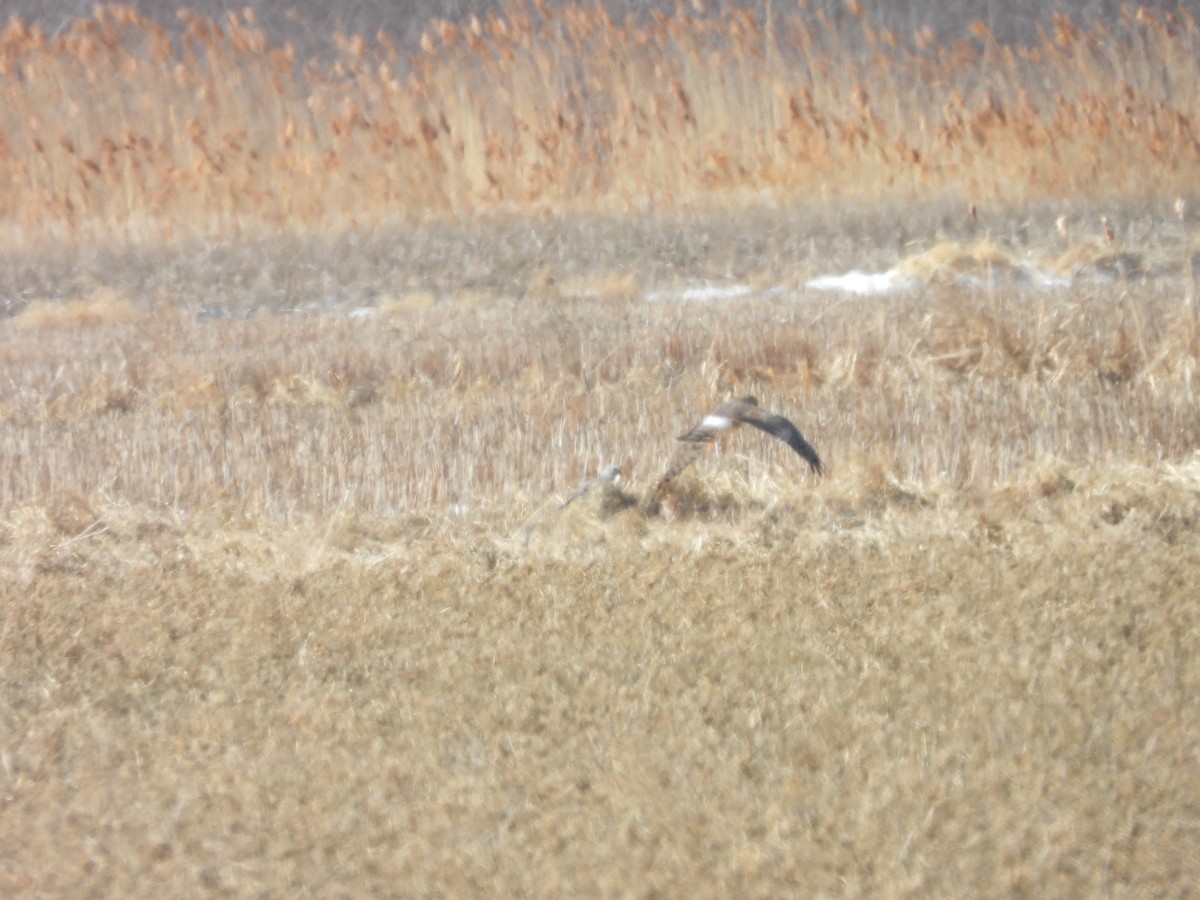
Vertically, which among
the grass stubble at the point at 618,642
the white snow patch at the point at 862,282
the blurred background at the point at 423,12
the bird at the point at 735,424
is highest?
the blurred background at the point at 423,12

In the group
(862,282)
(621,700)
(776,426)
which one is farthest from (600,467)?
(862,282)

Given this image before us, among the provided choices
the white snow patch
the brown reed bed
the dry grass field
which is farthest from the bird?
the white snow patch

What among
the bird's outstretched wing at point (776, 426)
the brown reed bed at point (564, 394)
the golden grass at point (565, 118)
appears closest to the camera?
the bird's outstretched wing at point (776, 426)

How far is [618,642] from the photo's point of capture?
10.2 ft

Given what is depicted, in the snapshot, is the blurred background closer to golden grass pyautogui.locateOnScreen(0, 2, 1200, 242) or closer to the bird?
golden grass pyautogui.locateOnScreen(0, 2, 1200, 242)

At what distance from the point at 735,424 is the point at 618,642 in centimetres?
135

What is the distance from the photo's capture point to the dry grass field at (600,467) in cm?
240

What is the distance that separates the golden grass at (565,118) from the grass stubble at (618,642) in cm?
480

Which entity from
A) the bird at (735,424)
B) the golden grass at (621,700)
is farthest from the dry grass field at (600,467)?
the bird at (735,424)

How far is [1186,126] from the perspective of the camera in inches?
412

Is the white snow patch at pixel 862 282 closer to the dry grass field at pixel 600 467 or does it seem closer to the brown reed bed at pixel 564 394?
the dry grass field at pixel 600 467

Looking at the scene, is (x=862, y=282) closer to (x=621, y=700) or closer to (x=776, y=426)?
(x=776, y=426)

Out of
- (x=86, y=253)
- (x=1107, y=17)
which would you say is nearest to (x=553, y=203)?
(x=86, y=253)

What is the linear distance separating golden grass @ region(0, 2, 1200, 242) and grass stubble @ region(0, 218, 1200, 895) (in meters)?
4.80
